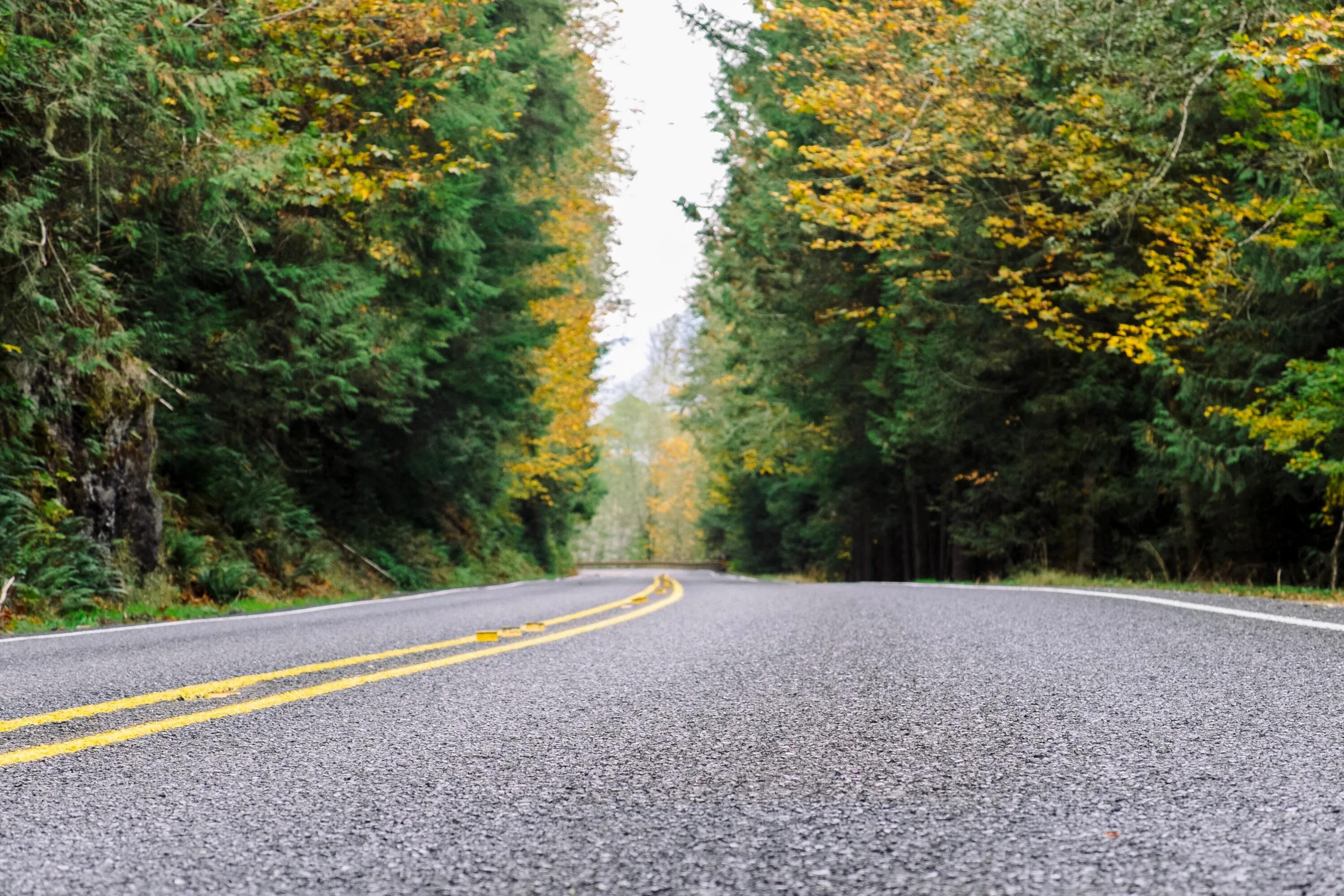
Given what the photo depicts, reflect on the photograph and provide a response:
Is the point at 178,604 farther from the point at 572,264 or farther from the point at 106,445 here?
the point at 572,264

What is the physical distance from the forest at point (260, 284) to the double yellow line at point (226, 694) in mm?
5021

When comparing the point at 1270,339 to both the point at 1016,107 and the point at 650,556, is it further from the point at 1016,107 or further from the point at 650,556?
the point at 650,556

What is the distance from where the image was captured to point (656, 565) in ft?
282

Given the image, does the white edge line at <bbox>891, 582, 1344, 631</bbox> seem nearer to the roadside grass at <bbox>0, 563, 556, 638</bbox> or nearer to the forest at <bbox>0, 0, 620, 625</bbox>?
the forest at <bbox>0, 0, 620, 625</bbox>

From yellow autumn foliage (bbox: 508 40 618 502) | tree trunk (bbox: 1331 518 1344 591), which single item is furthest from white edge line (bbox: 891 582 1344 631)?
yellow autumn foliage (bbox: 508 40 618 502)

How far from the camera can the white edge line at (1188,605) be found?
6.55m

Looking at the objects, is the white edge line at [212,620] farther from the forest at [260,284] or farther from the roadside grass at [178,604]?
the forest at [260,284]

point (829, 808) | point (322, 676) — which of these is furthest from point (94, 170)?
point (829, 808)

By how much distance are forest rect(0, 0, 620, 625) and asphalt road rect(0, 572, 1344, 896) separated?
511 cm

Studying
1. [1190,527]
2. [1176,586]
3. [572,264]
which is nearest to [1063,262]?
[1190,527]

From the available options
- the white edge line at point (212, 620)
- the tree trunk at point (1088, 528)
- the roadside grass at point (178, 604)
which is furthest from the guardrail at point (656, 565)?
the white edge line at point (212, 620)

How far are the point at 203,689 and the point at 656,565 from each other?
81942mm

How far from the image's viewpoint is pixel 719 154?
2292 centimetres

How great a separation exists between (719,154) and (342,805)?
70.9 ft
